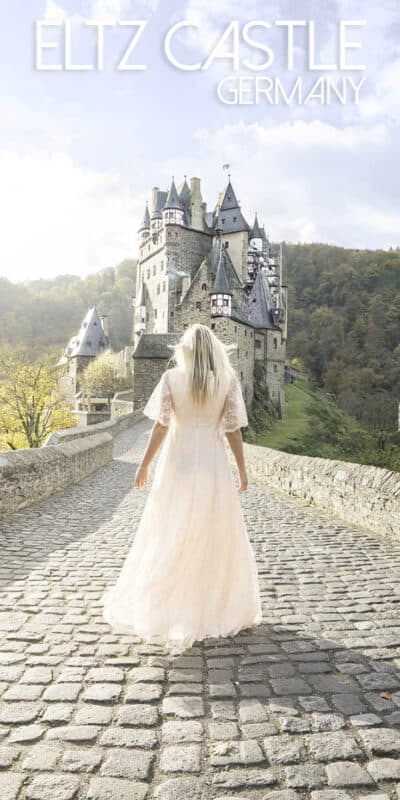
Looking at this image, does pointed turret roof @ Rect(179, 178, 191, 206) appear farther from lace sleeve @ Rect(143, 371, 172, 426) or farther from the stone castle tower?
lace sleeve @ Rect(143, 371, 172, 426)

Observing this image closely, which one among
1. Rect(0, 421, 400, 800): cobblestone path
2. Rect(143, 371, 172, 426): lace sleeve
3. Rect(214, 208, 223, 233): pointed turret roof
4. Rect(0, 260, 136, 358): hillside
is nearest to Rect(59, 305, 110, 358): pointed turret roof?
Rect(0, 260, 136, 358): hillside

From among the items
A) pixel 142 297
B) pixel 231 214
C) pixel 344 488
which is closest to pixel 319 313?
pixel 231 214

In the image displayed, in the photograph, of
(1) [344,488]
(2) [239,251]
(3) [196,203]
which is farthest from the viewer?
(3) [196,203]

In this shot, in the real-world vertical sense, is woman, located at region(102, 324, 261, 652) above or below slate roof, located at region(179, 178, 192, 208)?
below

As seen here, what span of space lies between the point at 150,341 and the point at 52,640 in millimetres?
45823

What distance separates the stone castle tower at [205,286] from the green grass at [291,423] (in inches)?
108

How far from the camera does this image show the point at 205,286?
1998 inches

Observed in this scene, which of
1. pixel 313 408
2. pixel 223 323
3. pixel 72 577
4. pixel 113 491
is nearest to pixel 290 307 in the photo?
pixel 313 408

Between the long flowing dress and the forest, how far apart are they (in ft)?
212

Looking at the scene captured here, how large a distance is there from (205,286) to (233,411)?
158 feet

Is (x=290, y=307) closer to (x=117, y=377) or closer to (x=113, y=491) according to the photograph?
(x=117, y=377)

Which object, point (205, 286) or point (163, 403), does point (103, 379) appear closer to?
point (205, 286)

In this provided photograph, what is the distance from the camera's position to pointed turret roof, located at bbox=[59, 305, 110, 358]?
77.4 m

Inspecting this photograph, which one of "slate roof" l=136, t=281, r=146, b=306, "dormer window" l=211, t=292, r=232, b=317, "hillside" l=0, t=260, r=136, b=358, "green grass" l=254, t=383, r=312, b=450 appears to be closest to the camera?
"green grass" l=254, t=383, r=312, b=450
